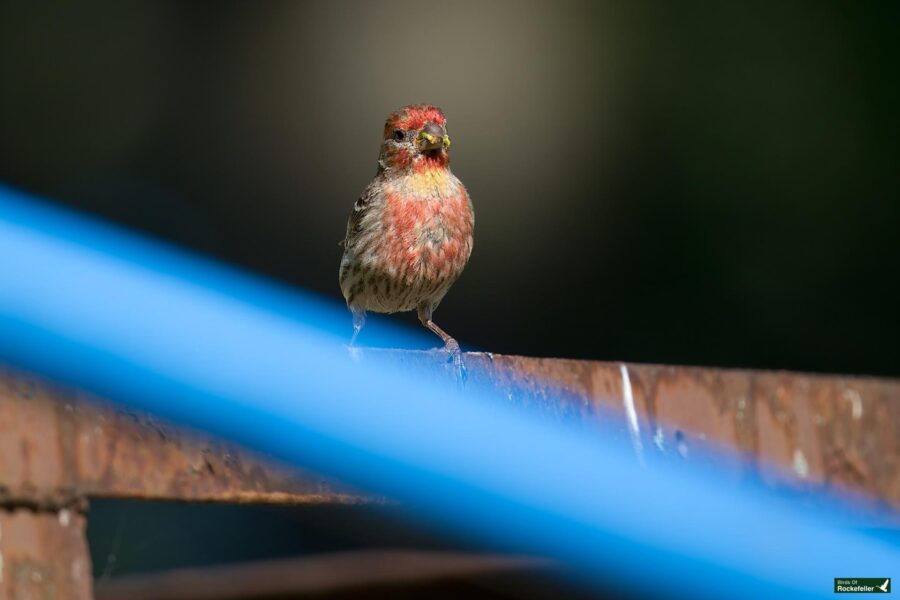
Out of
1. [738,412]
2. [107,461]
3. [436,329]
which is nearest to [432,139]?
[436,329]

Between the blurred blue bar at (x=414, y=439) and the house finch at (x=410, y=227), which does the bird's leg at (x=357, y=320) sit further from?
the blurred blue bar at (x=414, y=439)

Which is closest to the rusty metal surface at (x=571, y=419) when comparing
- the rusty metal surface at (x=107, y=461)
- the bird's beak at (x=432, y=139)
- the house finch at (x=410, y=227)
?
the rusty metal surface at (x=107, y=461)

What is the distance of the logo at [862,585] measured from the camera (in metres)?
2.07

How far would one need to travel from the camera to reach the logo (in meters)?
2.07

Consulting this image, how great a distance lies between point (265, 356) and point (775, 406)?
843mm

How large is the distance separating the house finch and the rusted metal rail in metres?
1.43

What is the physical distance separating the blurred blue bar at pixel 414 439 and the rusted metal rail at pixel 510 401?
3 centimetres

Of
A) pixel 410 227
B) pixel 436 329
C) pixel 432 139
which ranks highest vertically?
pixel 432 139

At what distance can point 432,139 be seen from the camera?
12.1 feet

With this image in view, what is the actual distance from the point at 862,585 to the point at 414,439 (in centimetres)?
82

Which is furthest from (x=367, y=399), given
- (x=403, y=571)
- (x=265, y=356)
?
(x=403, y=571)

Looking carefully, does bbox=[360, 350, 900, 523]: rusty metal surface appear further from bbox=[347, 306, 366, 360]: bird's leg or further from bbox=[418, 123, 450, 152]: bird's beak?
bbox=[347, 306, 366, 360]: bird's leg

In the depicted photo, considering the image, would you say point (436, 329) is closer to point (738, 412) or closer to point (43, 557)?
point (738, 412)

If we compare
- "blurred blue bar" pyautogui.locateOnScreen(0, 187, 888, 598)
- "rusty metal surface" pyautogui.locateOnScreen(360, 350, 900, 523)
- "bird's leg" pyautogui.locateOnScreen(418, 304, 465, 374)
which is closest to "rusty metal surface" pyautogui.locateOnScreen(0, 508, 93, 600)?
"blurred blue bar" pyautogui.locateOnScreen(0, 187, 888, 598)
